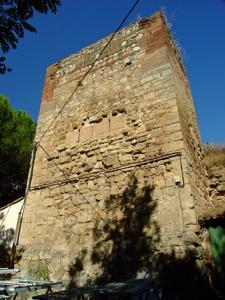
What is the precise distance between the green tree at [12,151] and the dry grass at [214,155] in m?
7.74

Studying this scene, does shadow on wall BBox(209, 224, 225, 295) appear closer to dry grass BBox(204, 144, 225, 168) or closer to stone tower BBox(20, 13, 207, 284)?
stone tower BBox(20, 13, 207, 284)

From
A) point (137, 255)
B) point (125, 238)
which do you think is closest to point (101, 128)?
point (125, 238)

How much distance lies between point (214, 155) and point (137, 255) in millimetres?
3407

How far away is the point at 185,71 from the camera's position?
7.31 m

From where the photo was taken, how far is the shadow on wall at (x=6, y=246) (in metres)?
5.83

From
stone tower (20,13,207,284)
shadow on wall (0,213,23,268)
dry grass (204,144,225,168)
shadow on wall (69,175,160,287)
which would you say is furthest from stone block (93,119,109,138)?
shadow on wall (0,213,23,268)

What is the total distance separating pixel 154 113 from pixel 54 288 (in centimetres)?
363

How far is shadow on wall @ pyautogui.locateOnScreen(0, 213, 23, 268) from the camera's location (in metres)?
5.83

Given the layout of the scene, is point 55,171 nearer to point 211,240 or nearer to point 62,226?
point 62,226

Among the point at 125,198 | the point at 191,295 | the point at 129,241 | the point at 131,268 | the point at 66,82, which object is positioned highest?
the point at 66,82

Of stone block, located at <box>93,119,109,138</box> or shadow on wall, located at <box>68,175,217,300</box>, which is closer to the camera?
shadow on wall, located at <box>68,175,217,300</box>

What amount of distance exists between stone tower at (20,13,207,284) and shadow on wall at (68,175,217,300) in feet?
0.06

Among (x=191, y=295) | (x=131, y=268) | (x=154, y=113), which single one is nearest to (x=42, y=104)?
(x=154, y=113)

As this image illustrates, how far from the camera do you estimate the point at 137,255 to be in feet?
14.0
